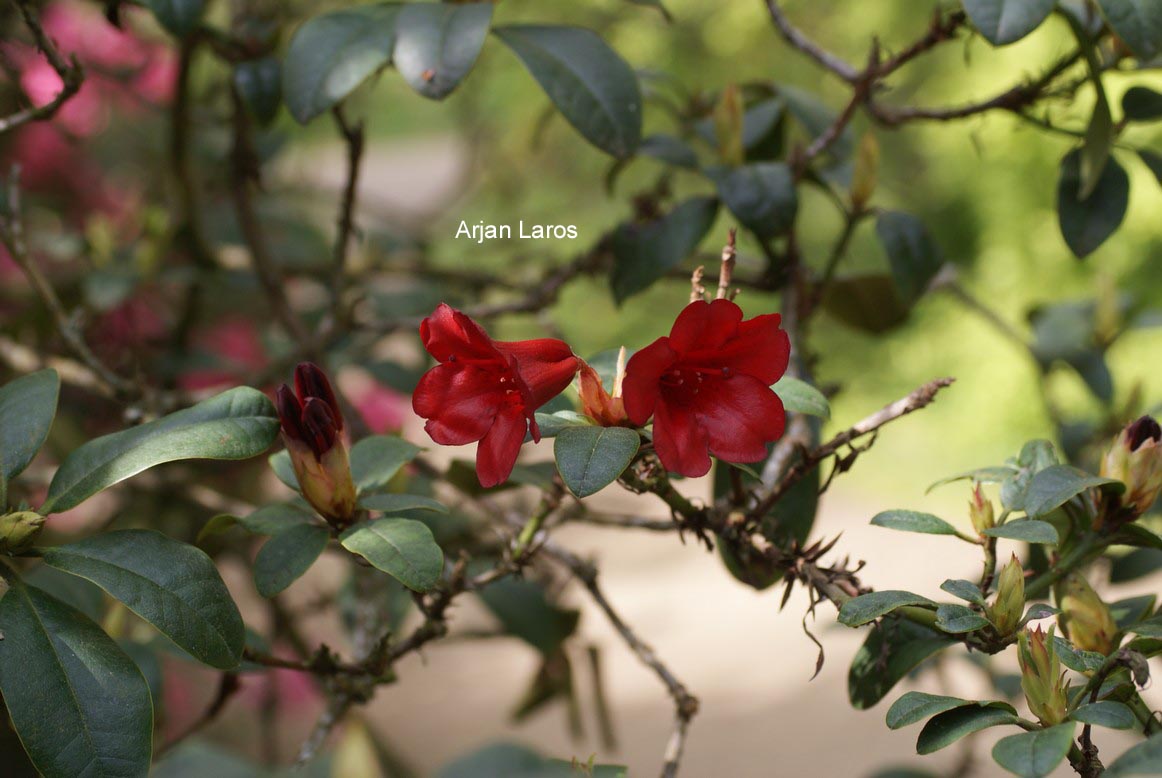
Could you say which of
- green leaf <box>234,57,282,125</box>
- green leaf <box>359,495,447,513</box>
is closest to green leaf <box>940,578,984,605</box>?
green leaf <box>359,495,447,513</box>

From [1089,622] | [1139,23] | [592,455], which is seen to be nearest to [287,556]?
[592,455]

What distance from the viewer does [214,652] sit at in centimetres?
44

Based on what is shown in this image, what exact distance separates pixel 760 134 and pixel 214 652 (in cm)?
54

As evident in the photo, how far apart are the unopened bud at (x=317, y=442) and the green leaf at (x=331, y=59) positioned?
0.71 feet

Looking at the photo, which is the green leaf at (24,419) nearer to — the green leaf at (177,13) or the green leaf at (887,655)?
the green leaf at (177,13)

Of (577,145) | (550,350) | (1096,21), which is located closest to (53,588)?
(550,350)

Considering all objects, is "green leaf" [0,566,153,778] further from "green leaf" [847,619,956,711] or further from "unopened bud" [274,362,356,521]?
"green leaf" [847,619,956,711]

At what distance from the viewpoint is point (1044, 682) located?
415 mm

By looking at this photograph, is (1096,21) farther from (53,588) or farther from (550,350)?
(53,588)

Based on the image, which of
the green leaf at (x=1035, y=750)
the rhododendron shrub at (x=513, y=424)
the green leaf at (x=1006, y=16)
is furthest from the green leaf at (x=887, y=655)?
the green leaf at (x=1006, y=16)

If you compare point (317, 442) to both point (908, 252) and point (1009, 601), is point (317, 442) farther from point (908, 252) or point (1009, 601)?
point (908, 252)

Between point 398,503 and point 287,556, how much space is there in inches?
2.2

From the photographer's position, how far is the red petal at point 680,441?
0.42 metres

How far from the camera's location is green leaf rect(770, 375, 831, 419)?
1.56ft
